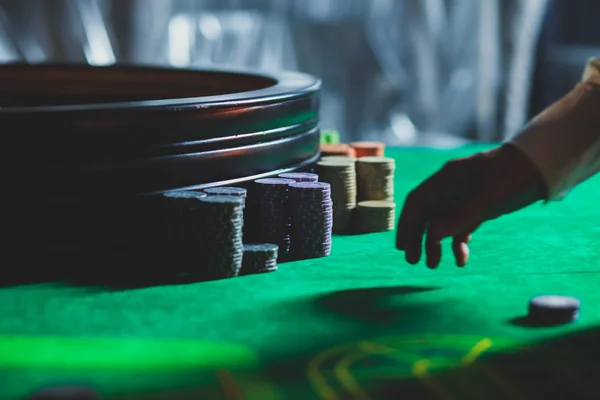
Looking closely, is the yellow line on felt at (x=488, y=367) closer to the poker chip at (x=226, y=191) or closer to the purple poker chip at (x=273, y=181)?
the poker chip at (x=226, y=191)

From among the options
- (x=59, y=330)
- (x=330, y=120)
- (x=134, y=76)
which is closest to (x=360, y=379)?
(x=59, y=330)

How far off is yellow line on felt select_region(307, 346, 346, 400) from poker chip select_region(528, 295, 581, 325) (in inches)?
19.0

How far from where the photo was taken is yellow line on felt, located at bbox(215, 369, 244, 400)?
173cm

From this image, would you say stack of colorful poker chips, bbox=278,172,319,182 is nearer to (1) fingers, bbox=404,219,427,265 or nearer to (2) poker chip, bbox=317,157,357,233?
(2) poker chip, bbox=317,157,357,233

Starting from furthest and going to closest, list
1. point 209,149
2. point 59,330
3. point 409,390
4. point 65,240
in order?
point 209,149
point 65,240
point 59,330
point 409,390

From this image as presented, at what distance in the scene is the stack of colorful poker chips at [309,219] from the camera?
287cm

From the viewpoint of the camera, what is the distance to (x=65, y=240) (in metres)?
2.66

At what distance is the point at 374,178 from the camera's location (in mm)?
3512

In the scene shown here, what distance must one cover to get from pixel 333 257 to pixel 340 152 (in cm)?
98

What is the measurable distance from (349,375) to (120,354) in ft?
1.56

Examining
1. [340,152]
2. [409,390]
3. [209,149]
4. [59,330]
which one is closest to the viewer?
[409,390]

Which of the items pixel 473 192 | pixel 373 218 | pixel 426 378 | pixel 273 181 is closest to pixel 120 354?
pixel 426 378

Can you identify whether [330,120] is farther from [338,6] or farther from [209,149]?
[209,149]

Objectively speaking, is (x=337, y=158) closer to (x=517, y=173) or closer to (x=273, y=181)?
(x=273, y=181)
